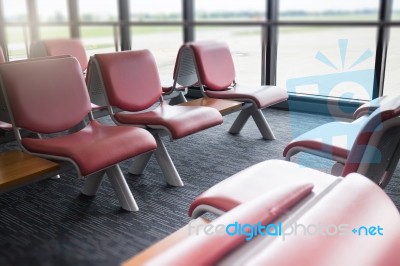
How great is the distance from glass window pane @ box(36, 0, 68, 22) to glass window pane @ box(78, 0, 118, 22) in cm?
29

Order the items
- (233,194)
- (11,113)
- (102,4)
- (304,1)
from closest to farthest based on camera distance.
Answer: (233,194), (11,113), (304,1), (102,4)

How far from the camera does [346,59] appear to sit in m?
5.08

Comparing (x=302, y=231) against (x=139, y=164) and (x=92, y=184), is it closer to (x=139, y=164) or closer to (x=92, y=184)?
(x=92, y=184)

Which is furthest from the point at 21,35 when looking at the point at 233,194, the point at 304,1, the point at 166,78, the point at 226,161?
the point at 233,194

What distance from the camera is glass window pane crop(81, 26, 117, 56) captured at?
19.3 feet

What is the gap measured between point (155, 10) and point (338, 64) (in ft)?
8.00

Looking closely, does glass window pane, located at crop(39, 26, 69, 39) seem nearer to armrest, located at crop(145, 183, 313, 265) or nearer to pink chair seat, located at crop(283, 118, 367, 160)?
pink chair seat, located at crop(283, 118, 367, 160)

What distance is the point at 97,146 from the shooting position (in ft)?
7.28

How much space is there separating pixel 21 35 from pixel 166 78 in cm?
366

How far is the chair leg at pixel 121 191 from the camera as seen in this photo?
2.46 m

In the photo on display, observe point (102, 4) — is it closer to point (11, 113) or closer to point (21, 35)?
point (21, 35)

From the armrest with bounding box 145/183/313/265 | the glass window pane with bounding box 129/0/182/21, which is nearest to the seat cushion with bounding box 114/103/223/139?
the armrest with bounding box 145/183/313/265

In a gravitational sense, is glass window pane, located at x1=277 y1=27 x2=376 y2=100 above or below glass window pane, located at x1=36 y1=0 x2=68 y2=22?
below

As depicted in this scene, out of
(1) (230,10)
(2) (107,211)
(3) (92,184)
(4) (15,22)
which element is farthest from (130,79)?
(4) (15,22)
